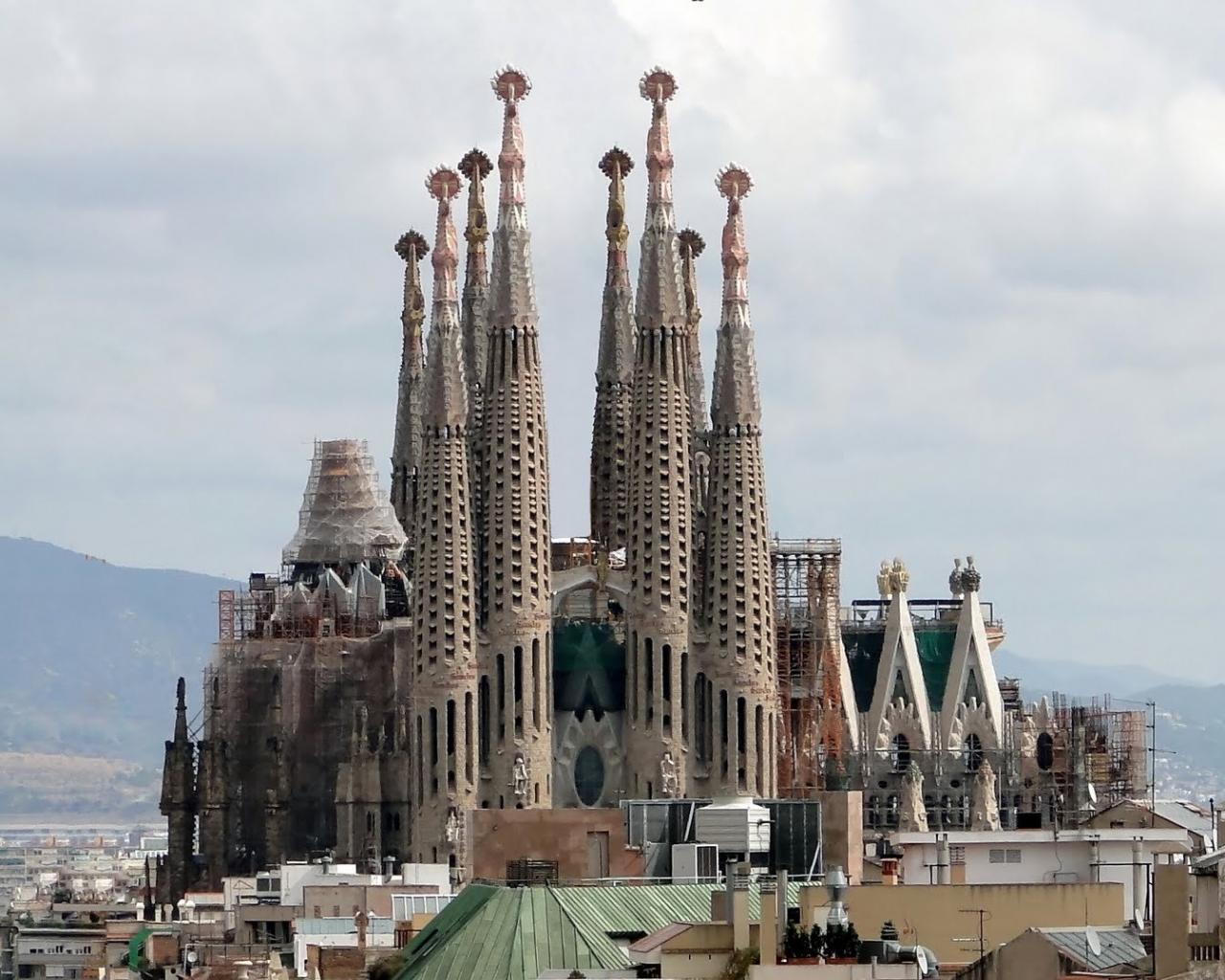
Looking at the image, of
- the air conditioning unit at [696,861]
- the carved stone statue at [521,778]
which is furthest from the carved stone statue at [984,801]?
the air conditioning unit at [696,861]

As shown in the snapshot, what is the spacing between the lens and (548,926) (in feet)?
189

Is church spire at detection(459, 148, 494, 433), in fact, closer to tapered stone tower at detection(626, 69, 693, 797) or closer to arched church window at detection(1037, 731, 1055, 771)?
tapered stone tower at detection(626, 69, 693, 797)

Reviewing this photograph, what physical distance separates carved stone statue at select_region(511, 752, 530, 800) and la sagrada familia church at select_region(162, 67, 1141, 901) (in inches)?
2.3

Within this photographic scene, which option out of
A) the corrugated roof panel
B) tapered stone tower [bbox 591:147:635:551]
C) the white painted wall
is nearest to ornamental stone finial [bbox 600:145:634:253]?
tapered stone tower [bbox 591:147:635:551]

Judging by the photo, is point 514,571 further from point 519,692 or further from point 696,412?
point 696,412

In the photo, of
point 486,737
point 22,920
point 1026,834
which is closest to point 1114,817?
point 1026,834

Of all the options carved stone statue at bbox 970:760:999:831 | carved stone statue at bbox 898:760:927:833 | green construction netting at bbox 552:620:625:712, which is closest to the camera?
green construction netting at bbox 552:620:625:712

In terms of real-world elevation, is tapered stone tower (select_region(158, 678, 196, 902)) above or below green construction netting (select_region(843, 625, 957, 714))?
below

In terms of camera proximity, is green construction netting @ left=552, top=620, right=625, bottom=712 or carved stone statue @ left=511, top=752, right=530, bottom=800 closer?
carved stone statue @ left=511, top=752, right=530, bottom=800

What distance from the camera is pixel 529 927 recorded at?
190ft

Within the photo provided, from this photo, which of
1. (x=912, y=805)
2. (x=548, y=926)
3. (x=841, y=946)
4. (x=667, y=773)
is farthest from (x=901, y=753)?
(x=841, y=946)

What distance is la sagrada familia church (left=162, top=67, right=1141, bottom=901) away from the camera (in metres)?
130

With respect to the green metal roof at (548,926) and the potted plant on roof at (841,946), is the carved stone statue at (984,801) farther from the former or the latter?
the potted plant on roof at (841,946)

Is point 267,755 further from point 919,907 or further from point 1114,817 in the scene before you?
point 919,907
